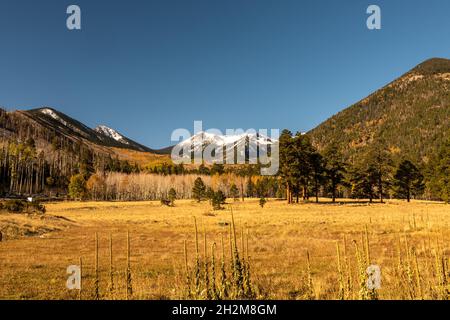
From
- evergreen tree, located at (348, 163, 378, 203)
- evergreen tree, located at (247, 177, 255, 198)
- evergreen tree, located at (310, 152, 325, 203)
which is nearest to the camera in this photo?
evergreen tree, located at (310, 152, 325, 203)

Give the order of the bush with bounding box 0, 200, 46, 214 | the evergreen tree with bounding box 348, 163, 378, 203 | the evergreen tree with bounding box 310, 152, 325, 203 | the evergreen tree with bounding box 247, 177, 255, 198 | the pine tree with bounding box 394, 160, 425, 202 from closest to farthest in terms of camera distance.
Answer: the bush with bounding box 0, 200, 46, 214 → the evergreen tree with bounding box 310, 152, 325, 203 → the evergreen tree with bounding box 348, 163, 378, 203 → the pine tree with bounding box 394, 160, 425, 202 → the evergreen tree with bounding box 247, 177, 255, 198

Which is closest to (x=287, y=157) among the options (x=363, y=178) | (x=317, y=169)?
(x=317, y=169)

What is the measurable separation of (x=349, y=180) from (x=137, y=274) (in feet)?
255

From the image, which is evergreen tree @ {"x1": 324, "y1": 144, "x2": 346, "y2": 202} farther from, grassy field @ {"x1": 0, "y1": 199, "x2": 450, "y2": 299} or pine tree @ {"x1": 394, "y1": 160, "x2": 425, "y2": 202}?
grassy field @ {"x1": 0, "y1": 199, "x2": 450, "y2": 299}

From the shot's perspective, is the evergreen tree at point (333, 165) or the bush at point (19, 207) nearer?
the bush at point (19, 207)

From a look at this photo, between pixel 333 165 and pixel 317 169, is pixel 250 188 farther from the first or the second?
pixel 317 169

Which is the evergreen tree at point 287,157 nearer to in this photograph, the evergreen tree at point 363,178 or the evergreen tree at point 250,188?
the evergreen tree at point 363,178

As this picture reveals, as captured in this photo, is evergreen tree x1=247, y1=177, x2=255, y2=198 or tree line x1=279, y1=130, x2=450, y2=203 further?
evergreen tree x1=247, y1=177, x2=255, y2=198

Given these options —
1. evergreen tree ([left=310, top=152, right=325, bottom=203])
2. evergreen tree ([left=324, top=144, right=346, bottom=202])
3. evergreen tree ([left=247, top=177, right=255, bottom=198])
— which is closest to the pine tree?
evergreen tree ([left=324, top=144, right=346, bottom=202])

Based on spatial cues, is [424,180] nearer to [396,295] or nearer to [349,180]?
[349,180]

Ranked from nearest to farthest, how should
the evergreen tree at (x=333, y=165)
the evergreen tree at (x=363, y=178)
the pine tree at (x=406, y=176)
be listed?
the evergreen tree at (x=333, y=165) → the evergreen tree at (x=363, y=178) → the pine tree at (x=406, y=176)

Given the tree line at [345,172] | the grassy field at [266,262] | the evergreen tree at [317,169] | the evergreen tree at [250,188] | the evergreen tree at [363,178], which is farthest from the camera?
the evergreen tree at [250,188]

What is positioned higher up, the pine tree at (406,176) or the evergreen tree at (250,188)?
the pine tree at (406,176)

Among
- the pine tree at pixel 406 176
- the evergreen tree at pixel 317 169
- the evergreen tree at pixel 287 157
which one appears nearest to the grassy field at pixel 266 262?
the evergreen tree at pixel 287 157
